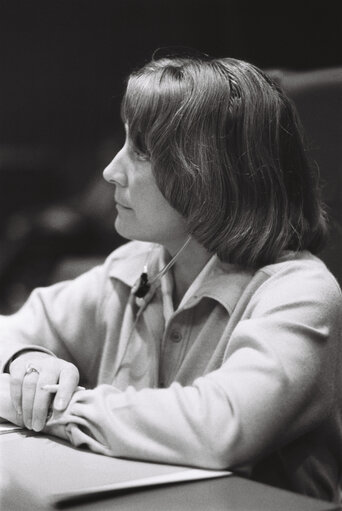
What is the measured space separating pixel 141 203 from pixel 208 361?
0.82 feet

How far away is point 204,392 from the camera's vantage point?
2.98 ft

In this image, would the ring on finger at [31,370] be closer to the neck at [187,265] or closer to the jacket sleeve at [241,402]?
the jacket sleeve at [241,402]

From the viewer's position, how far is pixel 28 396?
1025 mm

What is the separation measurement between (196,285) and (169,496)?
1.33 feet

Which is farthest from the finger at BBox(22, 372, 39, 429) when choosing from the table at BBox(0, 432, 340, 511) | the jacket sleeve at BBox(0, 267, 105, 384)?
the jacket sleeve at BBox(0, 267, 105, 384)

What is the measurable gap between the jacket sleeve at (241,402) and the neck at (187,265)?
19 centimetres

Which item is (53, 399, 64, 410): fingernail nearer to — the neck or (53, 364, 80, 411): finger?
(53, 364, 80, 411): finger

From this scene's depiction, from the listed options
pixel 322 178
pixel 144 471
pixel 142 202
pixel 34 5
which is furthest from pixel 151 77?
pixel 144 471

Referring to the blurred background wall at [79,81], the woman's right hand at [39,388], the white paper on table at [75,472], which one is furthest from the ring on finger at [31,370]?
the blurred background wall at [79,81]

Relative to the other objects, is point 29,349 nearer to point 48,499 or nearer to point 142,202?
point 142,202

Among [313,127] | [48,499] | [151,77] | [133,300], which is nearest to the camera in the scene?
[48,499]

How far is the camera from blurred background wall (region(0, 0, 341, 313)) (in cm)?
130

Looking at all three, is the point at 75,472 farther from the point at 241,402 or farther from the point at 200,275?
the point at 200,275

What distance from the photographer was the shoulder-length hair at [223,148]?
3.58 ft
